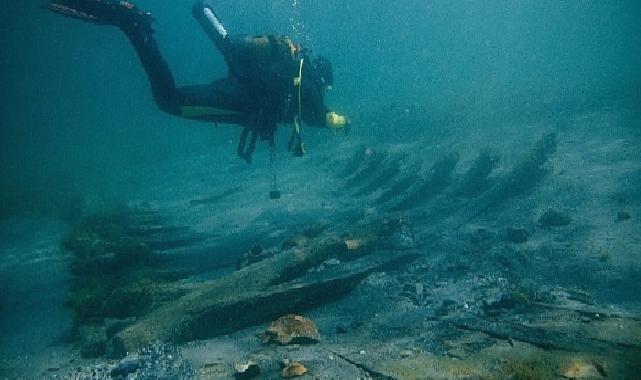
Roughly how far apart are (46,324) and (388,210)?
8873 mm

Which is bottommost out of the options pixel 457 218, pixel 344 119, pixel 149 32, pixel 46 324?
pixel 46 324

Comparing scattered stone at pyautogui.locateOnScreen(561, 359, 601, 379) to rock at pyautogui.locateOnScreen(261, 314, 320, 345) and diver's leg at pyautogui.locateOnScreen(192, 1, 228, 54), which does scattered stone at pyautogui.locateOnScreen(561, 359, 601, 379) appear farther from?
diver's leg at pyautogui.locateOnScreen(192, 1, 228, 54)

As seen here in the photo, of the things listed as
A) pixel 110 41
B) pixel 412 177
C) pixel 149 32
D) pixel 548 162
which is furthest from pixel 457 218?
pixel 110 41

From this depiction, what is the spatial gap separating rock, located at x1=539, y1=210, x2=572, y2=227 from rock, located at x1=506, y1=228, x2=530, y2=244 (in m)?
0.76

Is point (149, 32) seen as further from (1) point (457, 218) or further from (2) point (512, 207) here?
(2) point (512, 207)

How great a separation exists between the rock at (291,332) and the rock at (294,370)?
0.83 metres

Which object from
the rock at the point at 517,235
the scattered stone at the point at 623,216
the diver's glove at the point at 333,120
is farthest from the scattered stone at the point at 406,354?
the scattered stone at the point at 623,216

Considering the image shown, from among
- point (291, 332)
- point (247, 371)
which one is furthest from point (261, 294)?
point (247, 371)

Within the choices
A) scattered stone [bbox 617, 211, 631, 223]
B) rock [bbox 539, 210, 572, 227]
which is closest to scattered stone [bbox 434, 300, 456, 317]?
rock [bbox 539, 210, 572, 227]

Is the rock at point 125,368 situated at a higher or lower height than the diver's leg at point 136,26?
lower

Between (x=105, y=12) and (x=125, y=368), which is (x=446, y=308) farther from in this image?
(x=105, y=12)

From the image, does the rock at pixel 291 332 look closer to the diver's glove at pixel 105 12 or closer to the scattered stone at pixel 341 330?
the scattered stone at pixel 341 330

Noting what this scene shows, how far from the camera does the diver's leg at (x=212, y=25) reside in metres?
7.31

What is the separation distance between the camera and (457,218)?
1007cm
